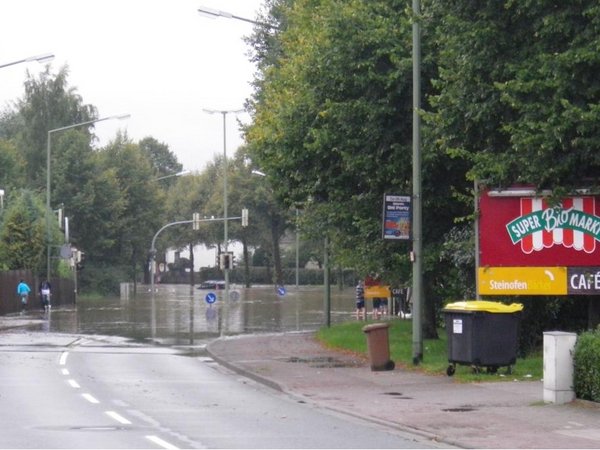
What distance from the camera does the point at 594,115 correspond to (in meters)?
18.5

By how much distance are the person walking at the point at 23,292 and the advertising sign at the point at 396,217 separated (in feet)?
107

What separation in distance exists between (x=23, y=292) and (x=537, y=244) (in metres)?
34.8

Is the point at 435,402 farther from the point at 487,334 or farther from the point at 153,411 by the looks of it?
the point at 153,411

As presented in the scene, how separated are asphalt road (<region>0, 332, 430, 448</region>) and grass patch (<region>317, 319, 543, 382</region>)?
358 centimetres

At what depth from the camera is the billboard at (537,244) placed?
2153cm

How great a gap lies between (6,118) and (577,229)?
116 meters

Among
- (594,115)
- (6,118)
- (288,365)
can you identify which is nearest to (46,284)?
(288,365)

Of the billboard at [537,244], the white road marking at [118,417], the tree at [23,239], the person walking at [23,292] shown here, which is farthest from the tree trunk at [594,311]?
the tree at [23,239]

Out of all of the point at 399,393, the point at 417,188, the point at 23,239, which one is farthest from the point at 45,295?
the point at 399,393

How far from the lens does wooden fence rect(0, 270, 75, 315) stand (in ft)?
170

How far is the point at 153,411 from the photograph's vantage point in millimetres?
16281

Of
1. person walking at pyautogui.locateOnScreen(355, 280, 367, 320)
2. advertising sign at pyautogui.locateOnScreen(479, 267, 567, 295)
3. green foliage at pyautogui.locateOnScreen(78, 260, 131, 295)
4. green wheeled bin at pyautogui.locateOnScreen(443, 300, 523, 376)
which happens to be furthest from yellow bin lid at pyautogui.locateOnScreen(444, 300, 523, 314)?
green foliage at pyautogui.locateOnScreen(78, 260, 131, 295)

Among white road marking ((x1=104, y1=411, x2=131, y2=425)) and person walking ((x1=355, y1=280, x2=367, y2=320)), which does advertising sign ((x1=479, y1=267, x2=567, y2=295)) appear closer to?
white road marking ((x1=104, y1=411, x2=131, y2=425))

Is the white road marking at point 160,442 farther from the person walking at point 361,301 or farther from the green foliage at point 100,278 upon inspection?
the green foliage at point 100,278
